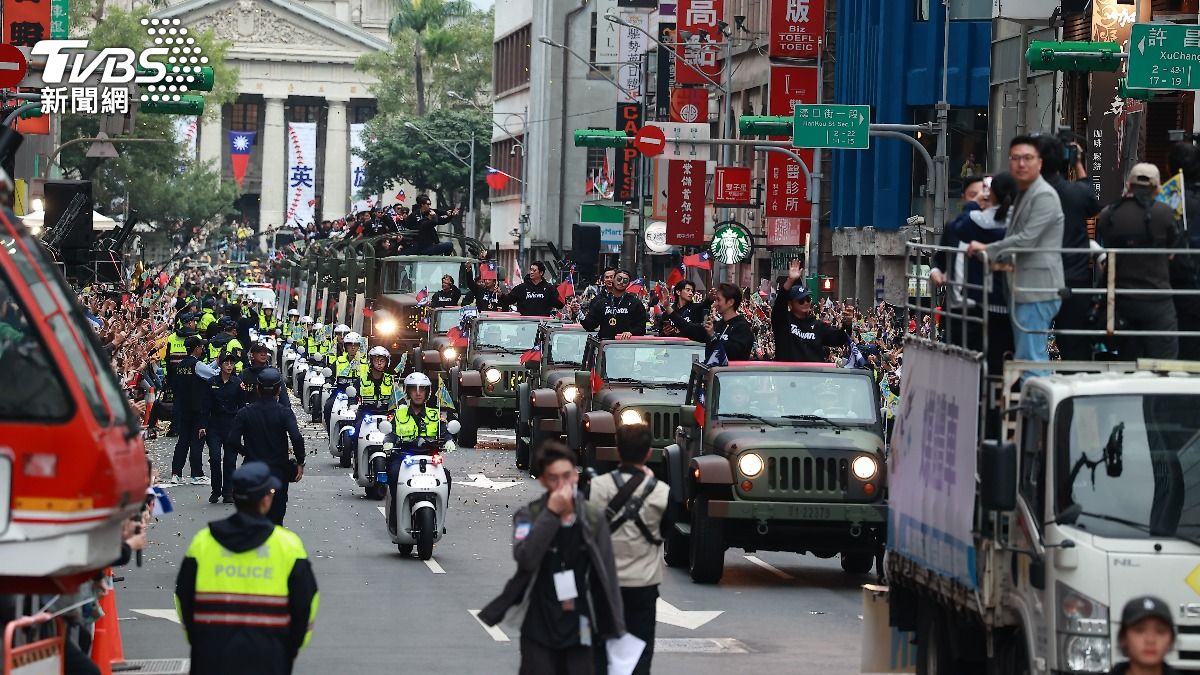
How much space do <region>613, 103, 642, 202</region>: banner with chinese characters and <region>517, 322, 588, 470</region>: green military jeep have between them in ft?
139

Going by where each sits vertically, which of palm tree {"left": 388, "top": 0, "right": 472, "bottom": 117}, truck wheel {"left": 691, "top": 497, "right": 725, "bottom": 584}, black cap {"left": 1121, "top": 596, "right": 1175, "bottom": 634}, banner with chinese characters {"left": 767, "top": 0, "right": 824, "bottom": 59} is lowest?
truck wheel {"left": 691, "top": 497, "right": 725, "bottom": 584}

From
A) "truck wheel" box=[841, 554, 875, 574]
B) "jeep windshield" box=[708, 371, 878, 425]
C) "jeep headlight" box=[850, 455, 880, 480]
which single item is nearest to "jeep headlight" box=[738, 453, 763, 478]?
"jeep headlight" box=[850, 455, 880, 480]

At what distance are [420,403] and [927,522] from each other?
9.20 metres

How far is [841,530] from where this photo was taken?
61.0 ft

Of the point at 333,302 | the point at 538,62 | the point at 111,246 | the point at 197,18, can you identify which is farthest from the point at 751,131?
the point at 197,18

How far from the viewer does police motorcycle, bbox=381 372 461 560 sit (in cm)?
2062

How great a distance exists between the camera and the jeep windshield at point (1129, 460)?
34.7 ft

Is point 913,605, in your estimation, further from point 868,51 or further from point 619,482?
point 868,51

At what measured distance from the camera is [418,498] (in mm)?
20812

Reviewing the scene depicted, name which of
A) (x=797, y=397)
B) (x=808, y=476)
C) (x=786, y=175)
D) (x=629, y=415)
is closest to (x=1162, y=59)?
(x=629, y=415)

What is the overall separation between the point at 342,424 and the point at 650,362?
20.4 feet

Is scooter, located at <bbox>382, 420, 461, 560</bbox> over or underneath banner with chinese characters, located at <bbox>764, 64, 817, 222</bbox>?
underneath

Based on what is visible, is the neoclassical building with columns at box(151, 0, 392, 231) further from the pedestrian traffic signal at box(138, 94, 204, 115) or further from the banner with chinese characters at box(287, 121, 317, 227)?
the pedestrian traffic signal at box(138, 94, 204, 115)

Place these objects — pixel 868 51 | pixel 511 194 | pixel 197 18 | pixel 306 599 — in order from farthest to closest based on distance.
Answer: pixel 197 18 → pixel 511 194 → pixel 868 51 → pixel 306 599
